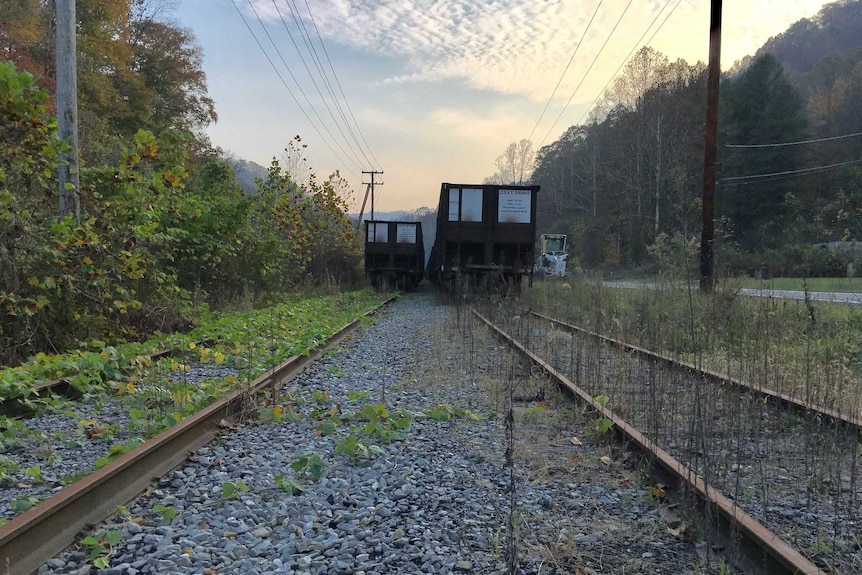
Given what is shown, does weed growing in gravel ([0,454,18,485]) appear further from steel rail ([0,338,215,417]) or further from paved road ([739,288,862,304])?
paved road ([739,288,862,304])

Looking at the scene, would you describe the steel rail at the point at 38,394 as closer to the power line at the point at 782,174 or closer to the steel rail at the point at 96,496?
the steel rail at the point at 96,496

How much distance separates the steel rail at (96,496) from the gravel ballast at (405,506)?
70 millimetres

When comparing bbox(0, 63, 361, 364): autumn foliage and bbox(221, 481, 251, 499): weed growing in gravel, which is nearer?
bbox(221, 481, 251, 499): weed growing in gravel

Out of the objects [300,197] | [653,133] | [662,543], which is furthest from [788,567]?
[653,133]

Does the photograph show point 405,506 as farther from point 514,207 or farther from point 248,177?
point 248,177

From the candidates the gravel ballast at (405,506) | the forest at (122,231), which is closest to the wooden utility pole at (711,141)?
the gravel ballast at (405,506)

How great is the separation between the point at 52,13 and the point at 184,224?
2081 centimetres

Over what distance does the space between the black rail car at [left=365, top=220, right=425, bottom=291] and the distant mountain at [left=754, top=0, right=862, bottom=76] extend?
4908 centimetres

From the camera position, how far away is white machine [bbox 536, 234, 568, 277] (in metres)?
35.9

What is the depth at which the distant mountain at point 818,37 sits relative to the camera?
55.3 meters

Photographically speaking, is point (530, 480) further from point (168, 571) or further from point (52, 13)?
point (52, 13)

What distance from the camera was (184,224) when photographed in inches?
475

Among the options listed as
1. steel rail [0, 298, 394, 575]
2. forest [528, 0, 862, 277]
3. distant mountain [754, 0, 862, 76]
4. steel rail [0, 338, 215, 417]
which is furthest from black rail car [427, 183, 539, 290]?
distant mountain [754, 0, 862, 76]

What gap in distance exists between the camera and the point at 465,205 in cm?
1559
